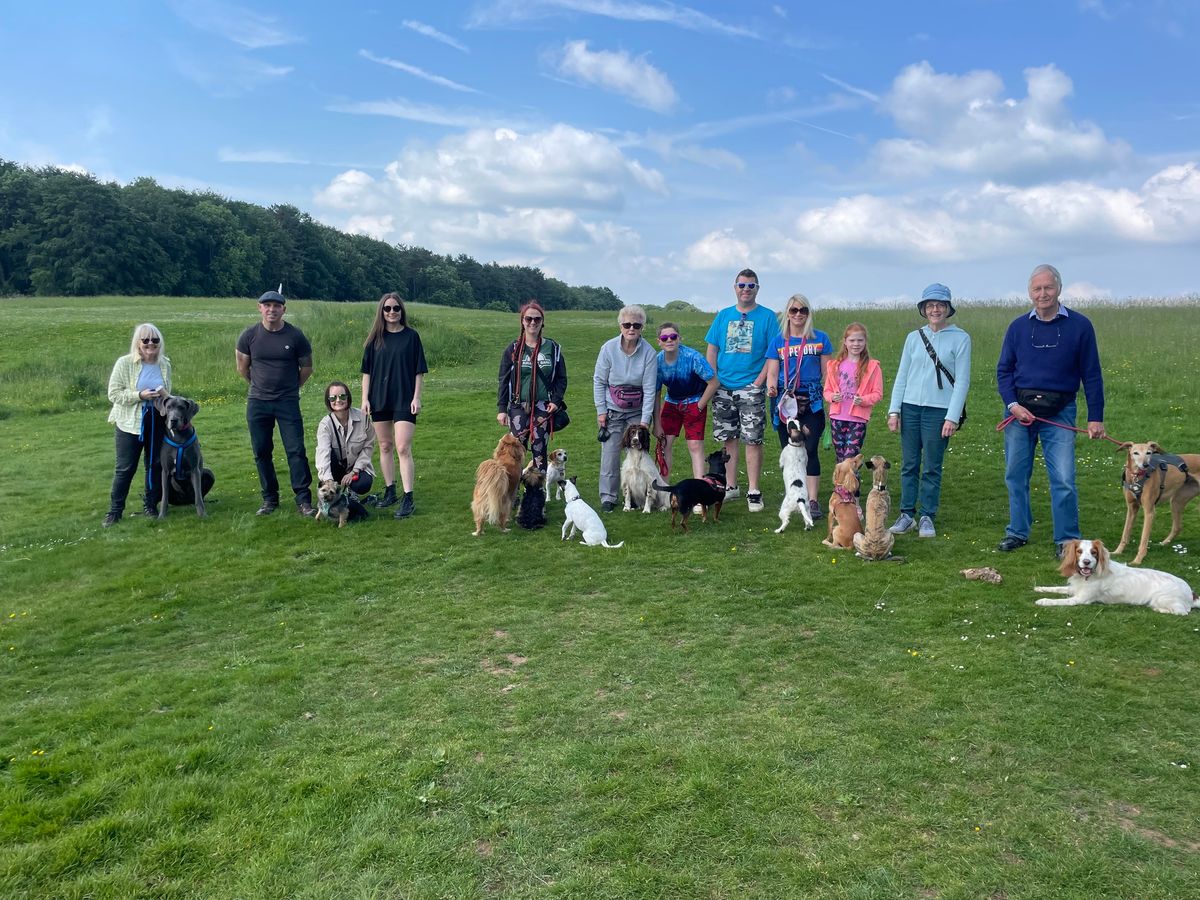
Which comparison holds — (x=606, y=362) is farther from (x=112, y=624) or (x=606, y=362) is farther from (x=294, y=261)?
(x=294, y=261)

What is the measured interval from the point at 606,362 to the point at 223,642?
171 inches

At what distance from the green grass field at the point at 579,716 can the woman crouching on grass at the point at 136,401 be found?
1.96 feet

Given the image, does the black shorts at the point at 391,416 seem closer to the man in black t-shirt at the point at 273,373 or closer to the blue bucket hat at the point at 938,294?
the man in black t-shirt at the point at 273,373

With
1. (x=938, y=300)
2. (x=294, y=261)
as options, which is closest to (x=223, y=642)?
(x=938, y=300)

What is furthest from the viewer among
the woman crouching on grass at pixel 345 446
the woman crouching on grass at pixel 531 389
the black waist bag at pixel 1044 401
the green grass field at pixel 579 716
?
the woman crouching on grass at pixel 345 446

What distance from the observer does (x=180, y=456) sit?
876 centimetres

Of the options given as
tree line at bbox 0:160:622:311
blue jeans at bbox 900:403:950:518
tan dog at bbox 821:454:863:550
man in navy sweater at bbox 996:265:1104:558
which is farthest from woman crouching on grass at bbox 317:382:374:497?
tree line at bbox 0:160:622:311

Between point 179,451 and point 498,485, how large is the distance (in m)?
3.83

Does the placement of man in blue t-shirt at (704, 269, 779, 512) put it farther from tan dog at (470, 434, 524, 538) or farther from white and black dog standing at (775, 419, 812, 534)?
tan dog at (470, 434, 524, 538)

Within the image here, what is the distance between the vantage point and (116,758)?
3.79m

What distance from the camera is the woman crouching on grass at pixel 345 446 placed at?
27.2 ft

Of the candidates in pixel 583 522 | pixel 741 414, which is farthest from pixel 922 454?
pixel 583 522

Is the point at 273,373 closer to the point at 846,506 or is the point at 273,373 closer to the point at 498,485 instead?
the point at 498,485

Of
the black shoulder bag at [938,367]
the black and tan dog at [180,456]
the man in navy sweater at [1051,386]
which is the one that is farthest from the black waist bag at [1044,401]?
the black and tan dog at [180,456]
